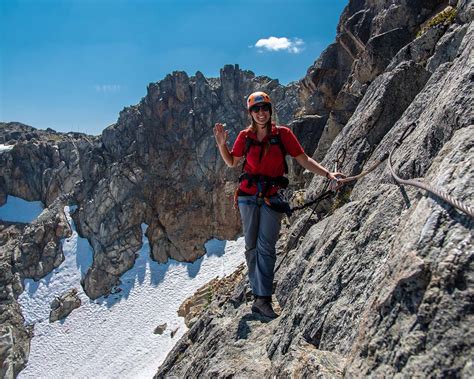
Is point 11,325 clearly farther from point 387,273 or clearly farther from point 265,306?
point 387,273

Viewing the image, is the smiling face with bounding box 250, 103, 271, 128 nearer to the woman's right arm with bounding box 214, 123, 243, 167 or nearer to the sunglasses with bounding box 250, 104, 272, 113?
the sunglasses with bounding box 250, 104, 272, 113

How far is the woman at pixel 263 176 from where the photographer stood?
8336 mm

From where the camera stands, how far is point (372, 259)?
18.6 feet

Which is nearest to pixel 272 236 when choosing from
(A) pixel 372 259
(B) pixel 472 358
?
(A) pixel 372 259

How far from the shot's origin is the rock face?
10.7ft

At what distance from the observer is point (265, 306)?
8922 mm

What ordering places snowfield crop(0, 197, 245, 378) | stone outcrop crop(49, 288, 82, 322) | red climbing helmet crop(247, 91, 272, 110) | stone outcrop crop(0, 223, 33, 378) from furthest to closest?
stone outcrop crop(49, 288, 82, 322), stone outcrop crop(0, 223, 33, 378), snowfield crop(0, 197, 245, 378), red climbing helmet crop(247, 91, 272, 110)

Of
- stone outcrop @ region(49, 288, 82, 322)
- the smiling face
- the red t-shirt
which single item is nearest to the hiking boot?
the red t-shirt

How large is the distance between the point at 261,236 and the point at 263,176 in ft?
4.52

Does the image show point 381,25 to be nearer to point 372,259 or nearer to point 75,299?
point 372,259

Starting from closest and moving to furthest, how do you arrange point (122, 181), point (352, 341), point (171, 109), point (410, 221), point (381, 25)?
1. point (410, 221)
2. point (352, 341)
3. point (381, 25)
4. point (122, 181)
5. point (171, 109)

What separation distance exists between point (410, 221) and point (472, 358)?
77.0 inches

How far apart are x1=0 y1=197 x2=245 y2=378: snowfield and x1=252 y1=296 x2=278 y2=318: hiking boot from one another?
2958 centimetres

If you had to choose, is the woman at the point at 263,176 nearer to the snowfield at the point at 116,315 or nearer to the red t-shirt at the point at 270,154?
the red t-shirt at the point at 270,154
